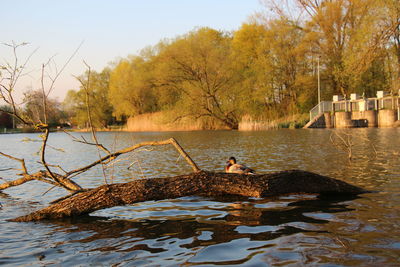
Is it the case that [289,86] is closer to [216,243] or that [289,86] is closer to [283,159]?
[283,159]

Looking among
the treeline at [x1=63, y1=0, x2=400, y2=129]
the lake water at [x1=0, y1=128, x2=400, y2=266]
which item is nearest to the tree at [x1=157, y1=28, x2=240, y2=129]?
the treeline at [x1=63, y1=0, x2=400, y2=129]

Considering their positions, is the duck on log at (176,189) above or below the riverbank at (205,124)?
below

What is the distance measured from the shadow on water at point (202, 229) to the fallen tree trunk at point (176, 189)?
0.30m

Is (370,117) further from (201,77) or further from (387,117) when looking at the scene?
(201,77)

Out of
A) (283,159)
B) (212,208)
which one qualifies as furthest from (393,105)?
(212,208)

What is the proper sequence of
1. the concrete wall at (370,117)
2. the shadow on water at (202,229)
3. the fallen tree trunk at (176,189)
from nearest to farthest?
the shadow on water at (202,229) → the fallen tree trunk at (176,189) → the concrete wall at (370,117)

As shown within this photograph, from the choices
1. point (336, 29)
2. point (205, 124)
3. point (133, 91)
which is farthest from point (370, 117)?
point (133, 91)

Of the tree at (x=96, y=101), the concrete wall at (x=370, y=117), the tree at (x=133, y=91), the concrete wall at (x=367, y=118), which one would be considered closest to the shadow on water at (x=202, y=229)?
the concrete wall at (x=367, y=118)

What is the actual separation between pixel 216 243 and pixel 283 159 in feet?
35.3

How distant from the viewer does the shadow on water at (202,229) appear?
521 cm

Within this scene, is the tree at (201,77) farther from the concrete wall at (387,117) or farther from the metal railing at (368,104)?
the concrete wall at (387,117)

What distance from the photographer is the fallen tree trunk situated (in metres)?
6.80

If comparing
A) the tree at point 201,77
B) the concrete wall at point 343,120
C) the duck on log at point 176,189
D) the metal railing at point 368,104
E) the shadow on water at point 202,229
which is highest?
the tree at point 201,77

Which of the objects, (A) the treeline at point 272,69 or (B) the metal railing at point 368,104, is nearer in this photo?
(B) the metal railing at point 368,104
